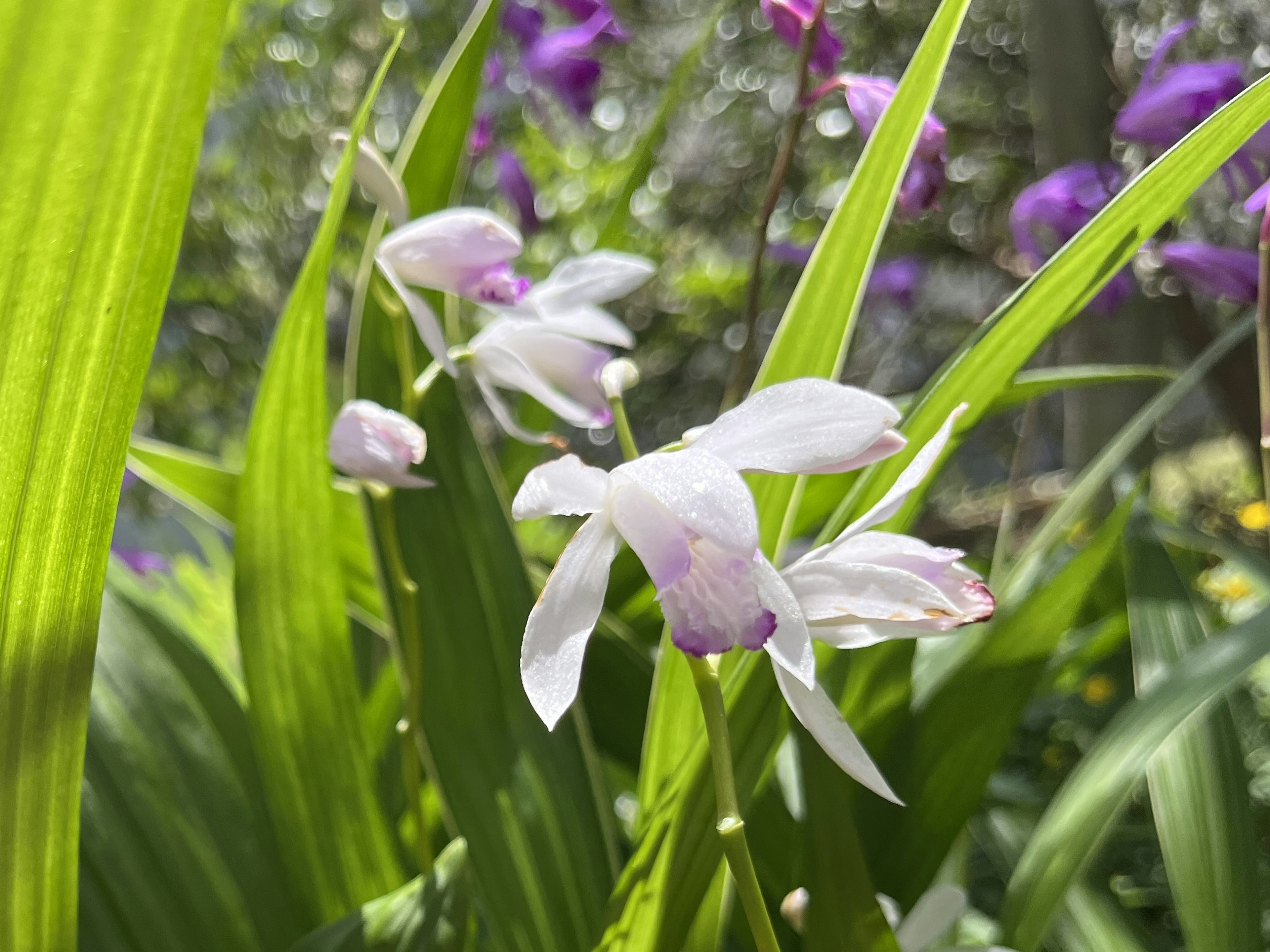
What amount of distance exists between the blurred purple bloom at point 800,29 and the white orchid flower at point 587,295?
17cm

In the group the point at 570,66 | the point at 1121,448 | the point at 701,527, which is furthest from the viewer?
the point at 570,66

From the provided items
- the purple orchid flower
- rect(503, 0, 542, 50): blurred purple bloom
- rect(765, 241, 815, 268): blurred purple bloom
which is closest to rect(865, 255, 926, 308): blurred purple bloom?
rect(765, 241, 815, 268): blurred purple bloom

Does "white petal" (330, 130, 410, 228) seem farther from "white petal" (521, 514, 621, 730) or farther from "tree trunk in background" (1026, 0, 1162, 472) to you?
"tree trunk in background" (1026, 0, 1162, 472)

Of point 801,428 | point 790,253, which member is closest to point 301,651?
point 801,428

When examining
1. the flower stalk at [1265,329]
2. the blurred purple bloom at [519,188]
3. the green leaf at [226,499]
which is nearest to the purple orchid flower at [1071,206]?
the flower stalk at [1265,329]

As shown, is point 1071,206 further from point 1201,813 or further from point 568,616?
point 568,616

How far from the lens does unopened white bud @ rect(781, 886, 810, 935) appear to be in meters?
0.34

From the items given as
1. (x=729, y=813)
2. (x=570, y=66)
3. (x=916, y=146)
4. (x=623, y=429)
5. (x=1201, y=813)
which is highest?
(x=570, y=66)

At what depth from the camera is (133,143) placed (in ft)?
0.63

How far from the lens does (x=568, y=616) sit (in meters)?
0.22

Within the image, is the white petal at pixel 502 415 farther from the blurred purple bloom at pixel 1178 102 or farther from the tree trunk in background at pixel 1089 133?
the tree trunk in background at pixel 1089 133

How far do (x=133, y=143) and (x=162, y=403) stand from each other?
80.2 inches

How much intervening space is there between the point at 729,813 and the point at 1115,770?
0.67 feet

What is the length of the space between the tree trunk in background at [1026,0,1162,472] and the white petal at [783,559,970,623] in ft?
2.45
